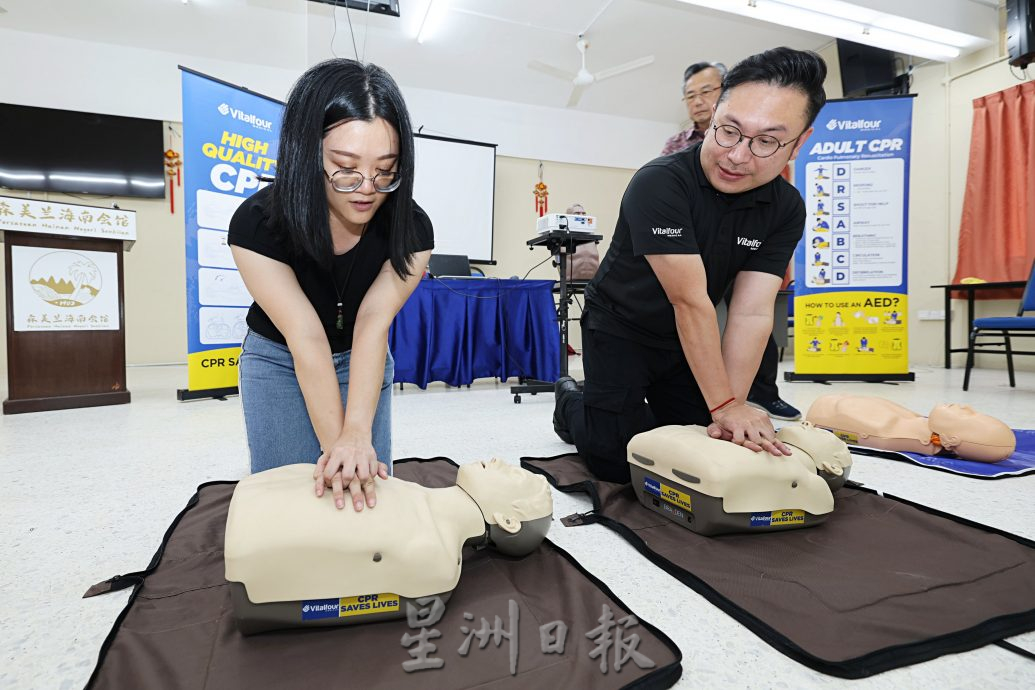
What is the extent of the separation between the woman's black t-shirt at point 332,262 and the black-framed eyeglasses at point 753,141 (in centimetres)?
64

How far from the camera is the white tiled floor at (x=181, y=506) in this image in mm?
701

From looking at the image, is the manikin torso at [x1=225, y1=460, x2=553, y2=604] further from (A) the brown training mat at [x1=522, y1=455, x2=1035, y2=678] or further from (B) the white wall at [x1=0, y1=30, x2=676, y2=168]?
Result: (B) the white wall at [x1=0, y1=30, x2=676, y2=168]

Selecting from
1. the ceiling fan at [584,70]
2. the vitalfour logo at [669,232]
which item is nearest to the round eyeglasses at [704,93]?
the vitalfour logo at [669,232]

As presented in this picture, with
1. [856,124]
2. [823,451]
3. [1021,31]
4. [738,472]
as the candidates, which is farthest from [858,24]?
[738,472]

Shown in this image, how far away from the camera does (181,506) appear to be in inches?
51.6

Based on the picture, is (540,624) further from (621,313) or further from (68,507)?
(68,507)

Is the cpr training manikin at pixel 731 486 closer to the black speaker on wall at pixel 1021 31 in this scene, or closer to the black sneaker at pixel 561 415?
the black sneaker at pixel 561 415

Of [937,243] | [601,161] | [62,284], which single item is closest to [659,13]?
[601,161]

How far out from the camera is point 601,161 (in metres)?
6.70

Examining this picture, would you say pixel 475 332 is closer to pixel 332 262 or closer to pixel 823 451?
pixel 332 262

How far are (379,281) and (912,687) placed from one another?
1022mm

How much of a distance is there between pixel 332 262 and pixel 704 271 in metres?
0.81

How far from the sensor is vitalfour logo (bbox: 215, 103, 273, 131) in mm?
3025

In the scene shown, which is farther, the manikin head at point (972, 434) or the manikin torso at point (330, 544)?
the manikin head at point (972, 434)
